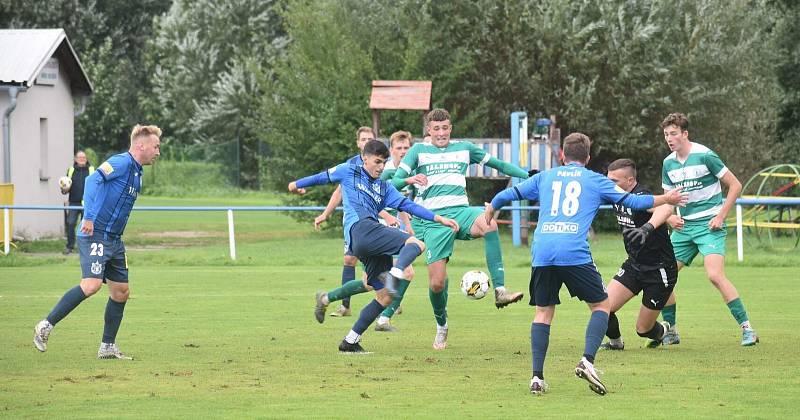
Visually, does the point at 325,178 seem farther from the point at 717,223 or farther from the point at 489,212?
the point at 717,223

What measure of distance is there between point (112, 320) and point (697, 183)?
5.35 metres

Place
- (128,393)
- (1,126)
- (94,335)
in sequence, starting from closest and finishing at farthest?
1. (128,393)
2. (94,335)
3. (1,126)

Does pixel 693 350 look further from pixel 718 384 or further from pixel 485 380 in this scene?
pixel 485 380

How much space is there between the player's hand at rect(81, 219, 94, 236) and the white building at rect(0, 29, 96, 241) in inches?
628

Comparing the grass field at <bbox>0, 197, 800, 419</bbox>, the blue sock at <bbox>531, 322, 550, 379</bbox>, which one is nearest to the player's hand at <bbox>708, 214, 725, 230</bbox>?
the grass field at <bbox>0, 197, 800, 419</bbox>

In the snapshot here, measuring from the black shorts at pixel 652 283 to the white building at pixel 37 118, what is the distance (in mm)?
17460

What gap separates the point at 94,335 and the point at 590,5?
1977 cm

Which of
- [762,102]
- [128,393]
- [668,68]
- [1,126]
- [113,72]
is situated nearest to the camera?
[128,393]

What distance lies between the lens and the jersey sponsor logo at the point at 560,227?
852 cm

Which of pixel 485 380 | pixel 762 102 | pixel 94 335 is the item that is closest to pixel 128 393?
pixel 485 380

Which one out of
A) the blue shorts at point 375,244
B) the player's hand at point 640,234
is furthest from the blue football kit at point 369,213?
the player's hand at point 640,234

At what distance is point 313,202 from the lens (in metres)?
29.5

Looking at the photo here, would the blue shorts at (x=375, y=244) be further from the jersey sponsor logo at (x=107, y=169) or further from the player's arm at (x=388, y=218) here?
the jersey sponsor logo at (x=107, y=169)

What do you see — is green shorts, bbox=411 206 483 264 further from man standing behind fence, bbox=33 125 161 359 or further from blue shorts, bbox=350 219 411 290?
man standing behind fence, bbox=33 125 161 359
